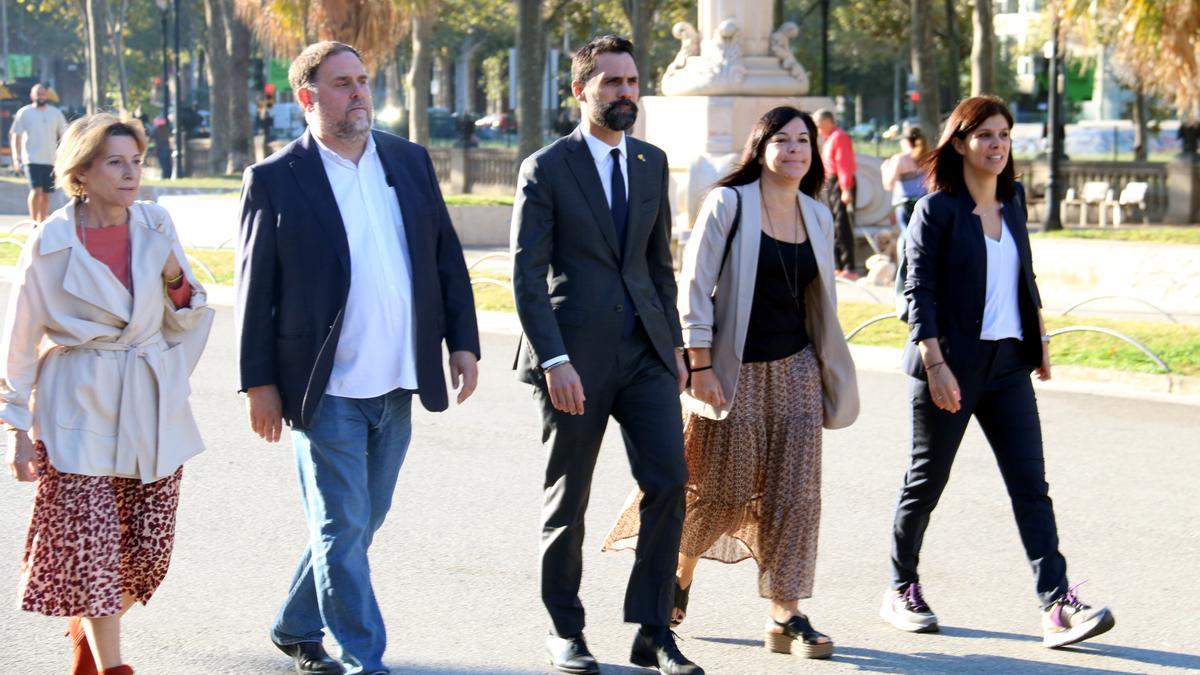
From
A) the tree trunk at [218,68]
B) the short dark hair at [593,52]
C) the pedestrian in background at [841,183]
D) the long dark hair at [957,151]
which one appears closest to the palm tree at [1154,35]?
the pedestrian in background at [841,183]

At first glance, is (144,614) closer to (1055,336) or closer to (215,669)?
(215,669)

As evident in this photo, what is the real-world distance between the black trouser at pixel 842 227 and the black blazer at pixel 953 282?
39.2 ft

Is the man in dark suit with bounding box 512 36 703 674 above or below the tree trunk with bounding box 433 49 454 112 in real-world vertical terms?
below

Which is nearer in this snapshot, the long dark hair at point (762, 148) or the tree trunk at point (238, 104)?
the long dark hair at point (762, 148)

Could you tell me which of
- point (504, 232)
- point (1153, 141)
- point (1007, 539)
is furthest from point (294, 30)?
→ point (1153, 141)

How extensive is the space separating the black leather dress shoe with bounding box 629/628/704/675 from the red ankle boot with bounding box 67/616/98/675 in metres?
1.66

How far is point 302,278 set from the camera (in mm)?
4895

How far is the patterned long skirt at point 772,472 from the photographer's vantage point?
5.55 metres

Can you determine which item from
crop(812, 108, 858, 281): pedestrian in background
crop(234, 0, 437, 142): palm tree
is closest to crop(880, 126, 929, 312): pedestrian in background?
crop(812, 108, 858, 281): pedestrian in background

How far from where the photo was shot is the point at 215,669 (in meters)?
5.45

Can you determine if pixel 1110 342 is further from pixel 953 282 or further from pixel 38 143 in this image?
pixel 38 143

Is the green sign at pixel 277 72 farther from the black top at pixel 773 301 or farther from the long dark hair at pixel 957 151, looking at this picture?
the black top at pixel 773 301

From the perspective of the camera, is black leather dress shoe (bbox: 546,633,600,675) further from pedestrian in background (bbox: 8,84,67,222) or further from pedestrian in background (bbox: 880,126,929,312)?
pedestrian in background (bbox: 8,84,67,222)

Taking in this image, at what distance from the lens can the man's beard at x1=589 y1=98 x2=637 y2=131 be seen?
524 cm
